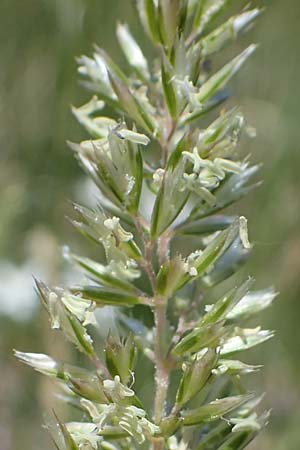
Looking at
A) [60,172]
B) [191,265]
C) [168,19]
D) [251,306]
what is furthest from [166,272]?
[60,172]

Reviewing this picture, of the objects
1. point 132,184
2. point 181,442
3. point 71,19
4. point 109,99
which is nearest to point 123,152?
point 132,184

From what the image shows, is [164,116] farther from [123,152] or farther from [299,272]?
[299,272]

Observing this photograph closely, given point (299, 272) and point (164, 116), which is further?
point (299, 272)

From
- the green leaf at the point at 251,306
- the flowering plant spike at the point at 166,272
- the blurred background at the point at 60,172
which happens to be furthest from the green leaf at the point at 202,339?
the blurred background at the point at 60,172

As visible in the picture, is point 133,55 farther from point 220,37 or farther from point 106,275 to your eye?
point 106,275

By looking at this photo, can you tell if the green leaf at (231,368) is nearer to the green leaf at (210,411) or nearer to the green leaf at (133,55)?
the green leaf at (210,411)

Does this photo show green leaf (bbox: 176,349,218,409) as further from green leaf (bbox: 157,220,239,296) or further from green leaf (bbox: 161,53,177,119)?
green leaf (bbox: 161,53,177,119)

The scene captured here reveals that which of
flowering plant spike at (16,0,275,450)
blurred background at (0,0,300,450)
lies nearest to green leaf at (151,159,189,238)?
flowering plant spike at (16,0,275,450)
